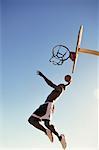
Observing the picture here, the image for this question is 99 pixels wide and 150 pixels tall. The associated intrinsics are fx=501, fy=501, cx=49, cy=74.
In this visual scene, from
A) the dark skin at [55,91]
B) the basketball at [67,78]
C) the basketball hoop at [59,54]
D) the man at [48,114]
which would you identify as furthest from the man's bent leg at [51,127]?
the basketball hoop at [59,54]

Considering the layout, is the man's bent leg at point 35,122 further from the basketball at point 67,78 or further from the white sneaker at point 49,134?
the basketball at point 67,78

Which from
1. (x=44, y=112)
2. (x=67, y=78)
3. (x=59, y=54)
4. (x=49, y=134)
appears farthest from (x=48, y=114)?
(x=59, y=54)

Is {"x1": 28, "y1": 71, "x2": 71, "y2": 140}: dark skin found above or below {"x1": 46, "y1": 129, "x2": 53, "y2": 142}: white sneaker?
above

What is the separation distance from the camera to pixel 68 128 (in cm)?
434

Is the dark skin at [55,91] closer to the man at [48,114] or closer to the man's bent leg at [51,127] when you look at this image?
the man at [48,114]

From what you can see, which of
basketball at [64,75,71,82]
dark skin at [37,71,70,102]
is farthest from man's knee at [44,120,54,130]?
basketball at [64,75,71,82]

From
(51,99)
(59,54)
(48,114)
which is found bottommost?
(48,114)

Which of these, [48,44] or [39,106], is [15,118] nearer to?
[39,106]

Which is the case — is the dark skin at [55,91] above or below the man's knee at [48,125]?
above

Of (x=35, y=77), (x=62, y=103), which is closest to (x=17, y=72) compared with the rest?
(x=35, y=77)

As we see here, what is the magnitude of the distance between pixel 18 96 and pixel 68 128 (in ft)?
1.70

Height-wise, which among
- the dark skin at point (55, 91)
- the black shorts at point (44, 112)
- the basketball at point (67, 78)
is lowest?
the black shorts at point (44, 112)

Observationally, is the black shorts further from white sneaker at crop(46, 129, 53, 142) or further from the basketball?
the basketball

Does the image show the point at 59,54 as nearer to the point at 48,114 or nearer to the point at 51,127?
the point at 48,114
